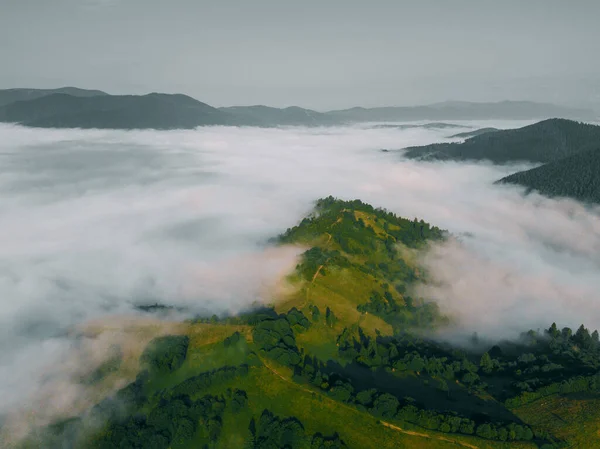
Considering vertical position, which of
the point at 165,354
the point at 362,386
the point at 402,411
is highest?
the point at 165,354

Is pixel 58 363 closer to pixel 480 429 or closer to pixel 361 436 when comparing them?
pixel 361 436

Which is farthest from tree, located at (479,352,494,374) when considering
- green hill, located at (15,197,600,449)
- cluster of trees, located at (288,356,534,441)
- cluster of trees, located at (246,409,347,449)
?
cluster of trees, located at (246,409,347,449)

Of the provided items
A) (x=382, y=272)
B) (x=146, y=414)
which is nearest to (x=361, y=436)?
(x=146, y=414)

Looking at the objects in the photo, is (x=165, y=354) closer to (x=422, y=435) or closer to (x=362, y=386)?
(x=362, y=386)

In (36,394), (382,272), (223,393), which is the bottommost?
(36,394)

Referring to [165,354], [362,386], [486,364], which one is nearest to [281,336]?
[362,386]
